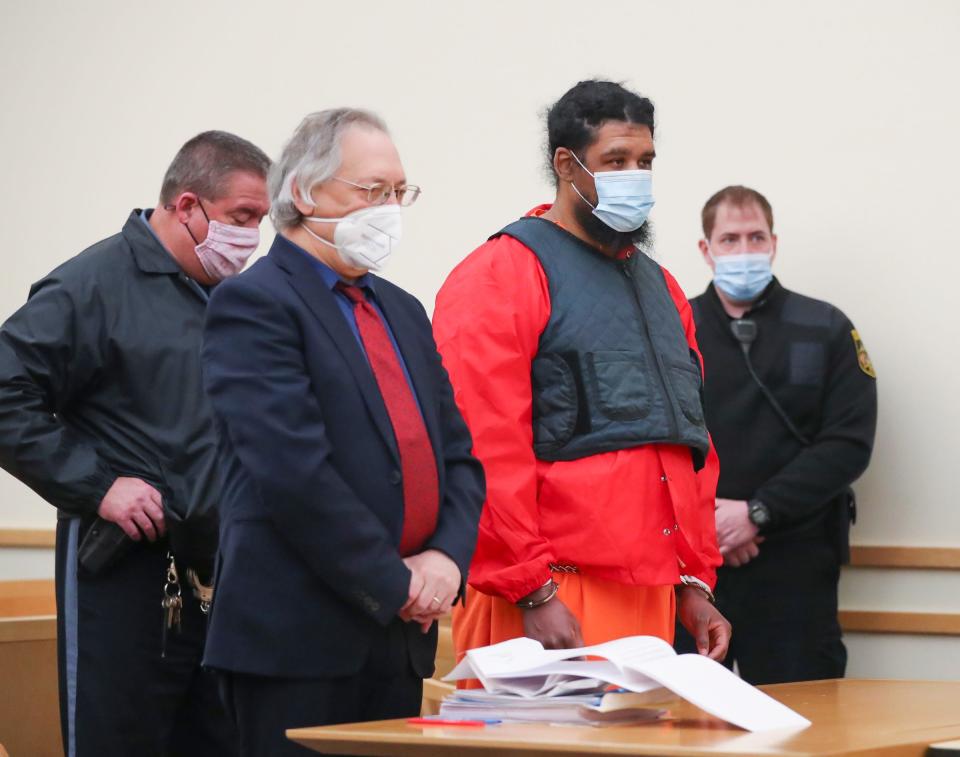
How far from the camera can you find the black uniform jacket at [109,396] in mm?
2752

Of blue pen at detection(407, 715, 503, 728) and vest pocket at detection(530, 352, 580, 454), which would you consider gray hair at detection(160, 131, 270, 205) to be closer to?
vest pocket at detection(530, 352, 580, 454)

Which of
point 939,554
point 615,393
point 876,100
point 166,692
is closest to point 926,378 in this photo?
point 939,554

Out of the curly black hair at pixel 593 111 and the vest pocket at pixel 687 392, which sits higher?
the curly black hair at pixel 593 111

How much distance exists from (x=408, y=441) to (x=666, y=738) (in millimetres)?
698

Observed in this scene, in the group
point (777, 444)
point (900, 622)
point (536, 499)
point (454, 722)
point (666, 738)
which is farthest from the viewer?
point (900, 622)

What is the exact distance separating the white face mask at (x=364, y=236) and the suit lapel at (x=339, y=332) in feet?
0.22

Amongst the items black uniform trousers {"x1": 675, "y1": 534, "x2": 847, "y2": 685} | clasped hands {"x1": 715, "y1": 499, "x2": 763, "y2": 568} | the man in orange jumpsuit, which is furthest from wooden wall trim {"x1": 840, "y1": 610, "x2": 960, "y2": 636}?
the man in orange jumpsuit

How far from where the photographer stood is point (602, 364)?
256cm

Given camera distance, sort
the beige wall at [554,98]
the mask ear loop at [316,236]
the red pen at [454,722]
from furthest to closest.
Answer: the beige wall at [554,98]
the mask ear loop at [316,236]
the red pen at [454,722]

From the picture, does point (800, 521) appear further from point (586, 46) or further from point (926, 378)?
point (586, 46)

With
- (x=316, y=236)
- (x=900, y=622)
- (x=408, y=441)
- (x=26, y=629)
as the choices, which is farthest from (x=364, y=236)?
(x=900, y=622)

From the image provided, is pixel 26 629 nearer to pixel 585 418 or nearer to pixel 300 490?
pixel 585 418

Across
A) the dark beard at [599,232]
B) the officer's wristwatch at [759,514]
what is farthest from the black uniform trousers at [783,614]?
the dark beard at [599,232]

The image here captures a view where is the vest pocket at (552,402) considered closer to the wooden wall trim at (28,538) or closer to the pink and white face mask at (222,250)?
the pink and white face mask at (222,250)
